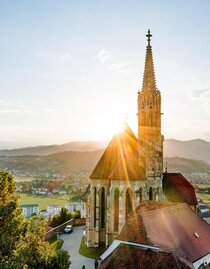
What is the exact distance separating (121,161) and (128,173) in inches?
63.2

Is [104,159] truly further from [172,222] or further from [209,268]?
[209,268]

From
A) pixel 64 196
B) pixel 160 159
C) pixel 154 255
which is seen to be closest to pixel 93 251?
pixel 160 159

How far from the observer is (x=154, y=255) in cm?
2258

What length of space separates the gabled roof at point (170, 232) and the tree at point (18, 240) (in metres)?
5.81

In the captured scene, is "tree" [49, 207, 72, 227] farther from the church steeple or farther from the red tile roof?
the red tile roof


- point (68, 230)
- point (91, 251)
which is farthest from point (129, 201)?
point (68, 230)

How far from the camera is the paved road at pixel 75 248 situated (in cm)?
3369

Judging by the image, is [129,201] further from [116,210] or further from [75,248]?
[75,248]

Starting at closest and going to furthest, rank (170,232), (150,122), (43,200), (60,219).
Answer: (170,232) < (150,122) < (60,219) < (43,200)

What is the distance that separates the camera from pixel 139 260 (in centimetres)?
2273

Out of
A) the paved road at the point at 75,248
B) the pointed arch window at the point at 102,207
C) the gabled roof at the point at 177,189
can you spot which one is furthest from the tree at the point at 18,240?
the gabled roof at the point at 177,189

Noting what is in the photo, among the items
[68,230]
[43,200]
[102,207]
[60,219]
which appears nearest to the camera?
[102,207]

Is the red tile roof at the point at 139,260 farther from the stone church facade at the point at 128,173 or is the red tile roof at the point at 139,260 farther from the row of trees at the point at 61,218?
the row of trees at the point at 61,218

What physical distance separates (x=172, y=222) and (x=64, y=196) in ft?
392
